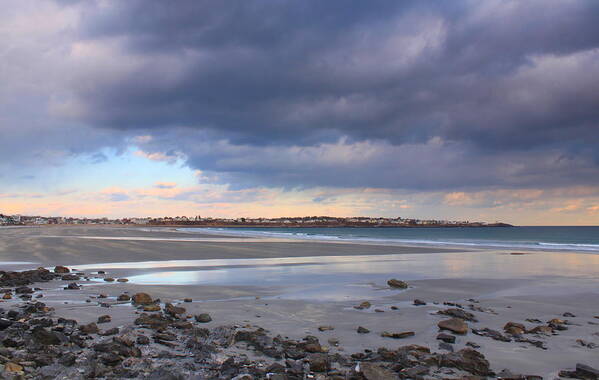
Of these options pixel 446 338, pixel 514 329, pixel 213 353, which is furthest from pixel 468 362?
pixel 213 353

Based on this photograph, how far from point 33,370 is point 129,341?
1317 mm

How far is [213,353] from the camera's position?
20.9 ft

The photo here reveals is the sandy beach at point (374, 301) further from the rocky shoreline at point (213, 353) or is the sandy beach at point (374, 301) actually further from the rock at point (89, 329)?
the rock at point (89, 329)

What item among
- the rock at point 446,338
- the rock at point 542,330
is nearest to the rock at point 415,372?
the rock at point 446,338

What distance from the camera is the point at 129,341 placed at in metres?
6.43

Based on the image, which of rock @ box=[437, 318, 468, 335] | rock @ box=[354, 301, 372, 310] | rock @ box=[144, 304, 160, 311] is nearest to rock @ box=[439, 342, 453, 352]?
rock @ box=[437, 318, 468, 335]

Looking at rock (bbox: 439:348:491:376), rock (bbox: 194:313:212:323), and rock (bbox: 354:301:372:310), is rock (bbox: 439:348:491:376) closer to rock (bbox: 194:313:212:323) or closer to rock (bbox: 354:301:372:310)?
rock (bbox: 354:301:372:310)

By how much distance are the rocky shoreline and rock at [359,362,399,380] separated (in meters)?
0.01

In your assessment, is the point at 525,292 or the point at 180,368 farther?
the point at 525,292

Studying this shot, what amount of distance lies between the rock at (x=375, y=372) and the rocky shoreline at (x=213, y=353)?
0.01m

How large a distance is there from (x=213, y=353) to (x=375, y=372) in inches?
93.4

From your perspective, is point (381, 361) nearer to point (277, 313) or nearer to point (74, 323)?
point (277, 313)

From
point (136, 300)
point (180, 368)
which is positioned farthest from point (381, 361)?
point (136, 300)

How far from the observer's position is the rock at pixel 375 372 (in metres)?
5.29
